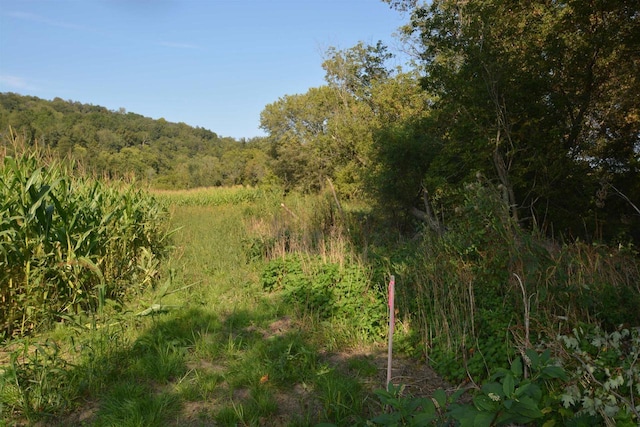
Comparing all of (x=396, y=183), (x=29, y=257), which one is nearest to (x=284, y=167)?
(x=396, y=183)

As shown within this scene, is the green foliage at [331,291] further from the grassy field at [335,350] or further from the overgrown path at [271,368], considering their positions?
the overgrown path at [271,368]

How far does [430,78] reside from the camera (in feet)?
30.0

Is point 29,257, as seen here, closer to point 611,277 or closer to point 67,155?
point 67,155

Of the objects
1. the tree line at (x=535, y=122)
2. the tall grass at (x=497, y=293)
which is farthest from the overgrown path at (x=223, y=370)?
the tree line at (x=535, y=122)

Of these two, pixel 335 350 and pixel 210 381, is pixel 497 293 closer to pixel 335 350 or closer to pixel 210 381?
pixel 335 350

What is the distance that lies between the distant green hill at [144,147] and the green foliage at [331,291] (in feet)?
13.3

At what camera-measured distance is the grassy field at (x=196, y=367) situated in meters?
2.64

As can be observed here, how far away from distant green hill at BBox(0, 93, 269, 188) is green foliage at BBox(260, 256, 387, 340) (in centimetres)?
405

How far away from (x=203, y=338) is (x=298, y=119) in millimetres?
28041

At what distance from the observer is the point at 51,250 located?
4.19 meters

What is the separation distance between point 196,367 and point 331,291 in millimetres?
1926

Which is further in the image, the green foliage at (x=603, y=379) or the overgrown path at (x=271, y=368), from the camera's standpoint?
the overgrown path at (x=271, y=368)

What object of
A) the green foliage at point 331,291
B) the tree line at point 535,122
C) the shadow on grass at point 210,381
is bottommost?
the shadow on grass at point 210,381

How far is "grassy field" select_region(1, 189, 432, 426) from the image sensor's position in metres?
2.64
